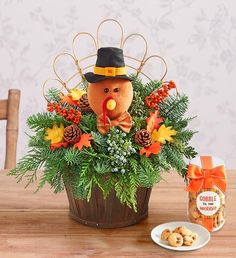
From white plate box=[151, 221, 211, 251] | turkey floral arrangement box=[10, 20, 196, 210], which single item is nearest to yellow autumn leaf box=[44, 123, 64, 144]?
turkey floral arrangement box=[10, 20, 196, 210]

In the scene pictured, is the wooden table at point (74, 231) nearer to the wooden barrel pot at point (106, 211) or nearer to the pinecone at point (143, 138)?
the wooden barrel pot at point (106, 211)

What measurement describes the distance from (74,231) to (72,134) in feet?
0.70

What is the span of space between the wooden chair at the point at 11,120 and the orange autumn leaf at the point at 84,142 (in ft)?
2.43

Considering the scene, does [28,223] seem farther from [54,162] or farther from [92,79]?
[92,79]

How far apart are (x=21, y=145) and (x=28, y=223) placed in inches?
59.3

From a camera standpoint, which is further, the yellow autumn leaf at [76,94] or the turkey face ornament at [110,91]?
the yellow autumn leaf at [76,94]

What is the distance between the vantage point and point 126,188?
1183 mm

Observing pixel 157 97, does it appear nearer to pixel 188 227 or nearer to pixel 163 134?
pixel 163 134

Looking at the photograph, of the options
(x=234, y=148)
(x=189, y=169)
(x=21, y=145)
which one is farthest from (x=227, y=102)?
(x=189, y=169)

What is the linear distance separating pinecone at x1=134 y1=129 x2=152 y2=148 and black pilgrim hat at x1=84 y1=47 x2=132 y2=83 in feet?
0.41

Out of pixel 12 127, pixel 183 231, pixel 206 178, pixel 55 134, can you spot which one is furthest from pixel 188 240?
pixel 12 127

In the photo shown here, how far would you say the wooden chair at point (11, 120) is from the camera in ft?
6.23

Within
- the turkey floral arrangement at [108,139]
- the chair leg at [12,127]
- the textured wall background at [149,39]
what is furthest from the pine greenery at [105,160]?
the textured wall background at [149,39]

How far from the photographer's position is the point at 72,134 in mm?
1215
